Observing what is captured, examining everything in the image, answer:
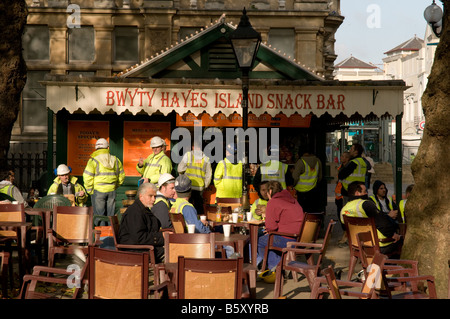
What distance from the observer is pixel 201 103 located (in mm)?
14227

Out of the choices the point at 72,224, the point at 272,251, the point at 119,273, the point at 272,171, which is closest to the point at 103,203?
the point at 272,171

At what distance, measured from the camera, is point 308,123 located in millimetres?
15750

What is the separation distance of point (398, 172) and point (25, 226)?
27.2 ft

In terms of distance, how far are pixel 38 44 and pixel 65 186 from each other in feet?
66.1

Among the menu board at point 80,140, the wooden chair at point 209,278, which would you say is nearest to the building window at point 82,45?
the menu board at point 80,140

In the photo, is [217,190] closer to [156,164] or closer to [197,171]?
[197,171]

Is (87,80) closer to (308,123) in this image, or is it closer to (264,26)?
(308,123)

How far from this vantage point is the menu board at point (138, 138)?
15516mm

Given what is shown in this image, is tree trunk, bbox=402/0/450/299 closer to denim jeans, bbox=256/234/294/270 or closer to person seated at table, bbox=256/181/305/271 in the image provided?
person seated at table, bbox=256/181/305/271

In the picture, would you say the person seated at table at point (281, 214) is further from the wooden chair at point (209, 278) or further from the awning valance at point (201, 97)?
the awning valance at point (201, 97)

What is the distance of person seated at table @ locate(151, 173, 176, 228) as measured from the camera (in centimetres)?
932

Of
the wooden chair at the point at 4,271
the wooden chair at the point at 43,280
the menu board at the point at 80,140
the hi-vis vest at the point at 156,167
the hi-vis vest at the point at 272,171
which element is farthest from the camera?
the menu board at the point at 80,140

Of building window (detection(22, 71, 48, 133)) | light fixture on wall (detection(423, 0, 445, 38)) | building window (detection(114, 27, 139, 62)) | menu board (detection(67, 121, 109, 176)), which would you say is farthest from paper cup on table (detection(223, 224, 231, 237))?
building window (detection(22, 71, 48, 133))
